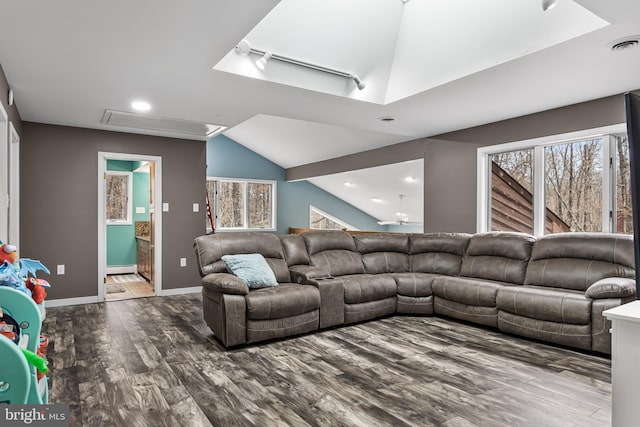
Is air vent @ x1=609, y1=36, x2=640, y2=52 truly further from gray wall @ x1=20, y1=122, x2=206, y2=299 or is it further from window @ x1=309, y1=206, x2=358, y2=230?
window @ x1=309, y1=206, x2=358, y2=230

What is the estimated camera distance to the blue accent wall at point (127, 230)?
7695 millimetres

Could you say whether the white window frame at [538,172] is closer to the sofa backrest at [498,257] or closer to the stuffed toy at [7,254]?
the sofa backrest at [498,257]

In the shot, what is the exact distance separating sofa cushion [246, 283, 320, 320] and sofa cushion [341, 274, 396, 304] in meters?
0.44

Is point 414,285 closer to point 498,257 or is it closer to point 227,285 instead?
point 498,257

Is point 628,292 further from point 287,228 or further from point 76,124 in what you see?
point 287,228

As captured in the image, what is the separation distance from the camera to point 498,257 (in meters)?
4.37

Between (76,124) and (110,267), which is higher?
(76,124)

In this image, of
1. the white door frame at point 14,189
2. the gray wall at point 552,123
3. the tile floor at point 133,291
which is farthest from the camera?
the tile floor at point 133,291

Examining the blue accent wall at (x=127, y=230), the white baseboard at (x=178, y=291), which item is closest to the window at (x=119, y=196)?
the blue accent wall at (x=127, y=230)

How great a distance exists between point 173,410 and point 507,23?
3.44 meters

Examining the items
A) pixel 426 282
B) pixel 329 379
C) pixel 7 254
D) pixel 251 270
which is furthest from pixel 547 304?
pixel 7 254

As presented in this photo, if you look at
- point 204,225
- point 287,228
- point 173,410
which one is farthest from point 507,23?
point 287,228

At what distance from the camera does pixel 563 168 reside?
4457mm

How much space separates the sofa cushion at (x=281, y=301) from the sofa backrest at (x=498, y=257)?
74.2 inches
